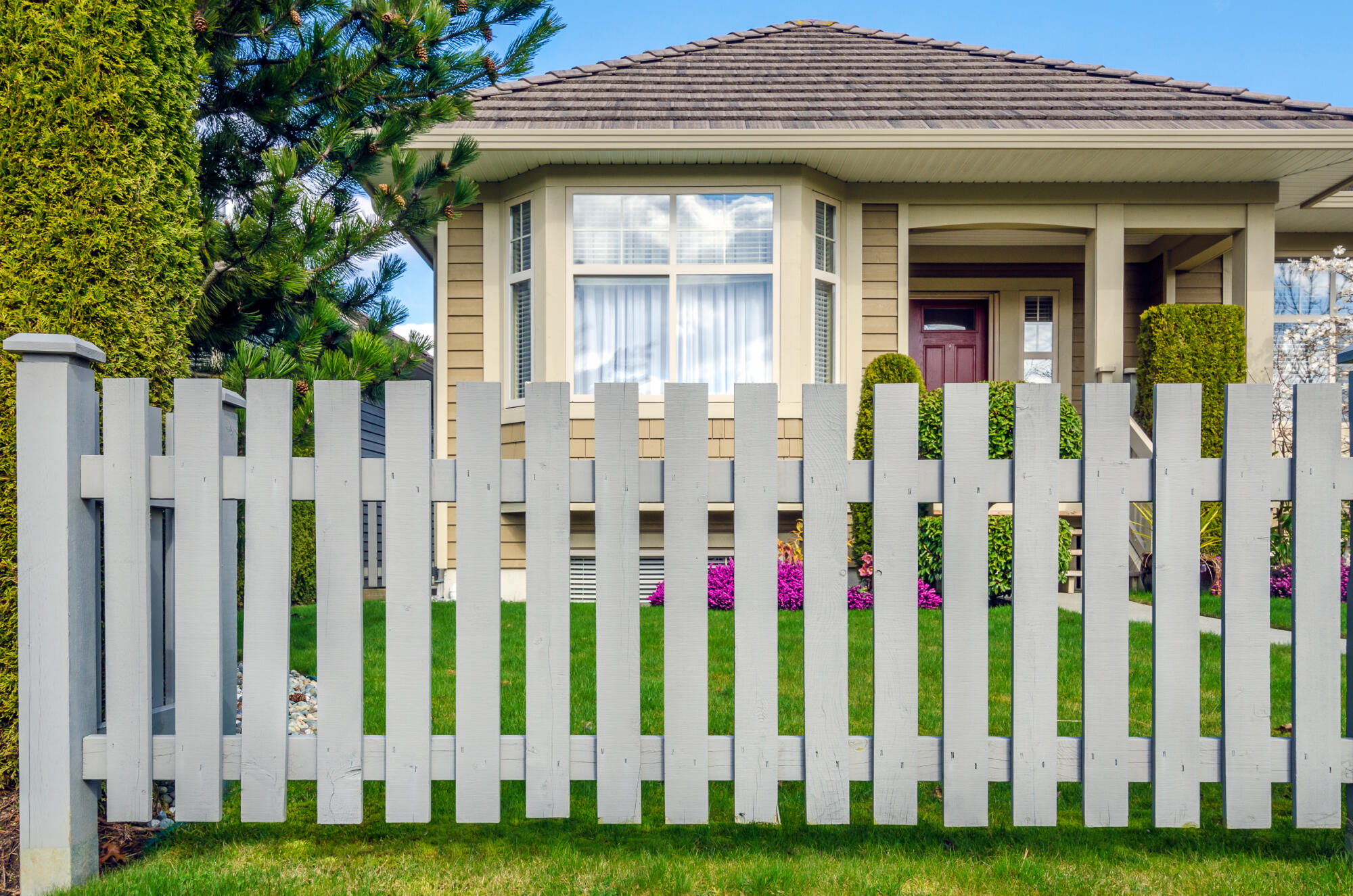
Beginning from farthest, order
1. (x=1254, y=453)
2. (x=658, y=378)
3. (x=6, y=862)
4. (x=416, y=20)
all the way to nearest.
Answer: (x=658, y=378)
(x=416, y=20)
(x=6, y=862)
(x=1254, y=453)

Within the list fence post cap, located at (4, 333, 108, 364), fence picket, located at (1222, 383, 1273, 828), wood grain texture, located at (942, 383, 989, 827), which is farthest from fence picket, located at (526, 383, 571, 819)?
fence picket, located at (1222, 383, 1273, 828)

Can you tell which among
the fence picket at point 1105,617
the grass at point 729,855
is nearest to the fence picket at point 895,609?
the grass at point 729,855

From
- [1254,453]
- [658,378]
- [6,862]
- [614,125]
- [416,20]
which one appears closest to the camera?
[1254,453]

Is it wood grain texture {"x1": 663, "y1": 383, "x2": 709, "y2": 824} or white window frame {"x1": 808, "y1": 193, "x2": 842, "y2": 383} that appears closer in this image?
wood grain texture {"x1": 663, "y1": 383, "x2": 709, "y2": 824}

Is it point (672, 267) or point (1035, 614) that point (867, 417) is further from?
point (1035, 614)

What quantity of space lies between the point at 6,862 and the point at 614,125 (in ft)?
21.0

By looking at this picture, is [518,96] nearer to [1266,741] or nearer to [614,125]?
[614,125]

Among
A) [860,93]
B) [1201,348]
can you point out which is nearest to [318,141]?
[860,93]

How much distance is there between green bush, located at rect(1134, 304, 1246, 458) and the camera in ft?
24.9

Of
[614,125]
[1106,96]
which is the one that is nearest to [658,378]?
[614,125]

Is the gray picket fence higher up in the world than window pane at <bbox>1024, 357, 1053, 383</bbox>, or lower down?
lower down

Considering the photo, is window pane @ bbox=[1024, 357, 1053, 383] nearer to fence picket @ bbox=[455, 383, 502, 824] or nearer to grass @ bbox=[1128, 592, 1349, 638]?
grass @ bbox=[1128, 592, 1349, 638]

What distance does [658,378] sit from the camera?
7.88 meters

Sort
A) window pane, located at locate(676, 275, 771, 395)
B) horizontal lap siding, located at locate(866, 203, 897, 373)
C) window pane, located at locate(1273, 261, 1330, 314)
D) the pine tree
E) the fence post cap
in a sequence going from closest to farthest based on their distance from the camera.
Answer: the fence post cap < the pine tree < window pane, located at locate(676, 275, 771, 395) < horizontal lap siding, located at locate(866, 203, 897, 373) < window pane, located at locate(1273, 261, 1330, 314)
